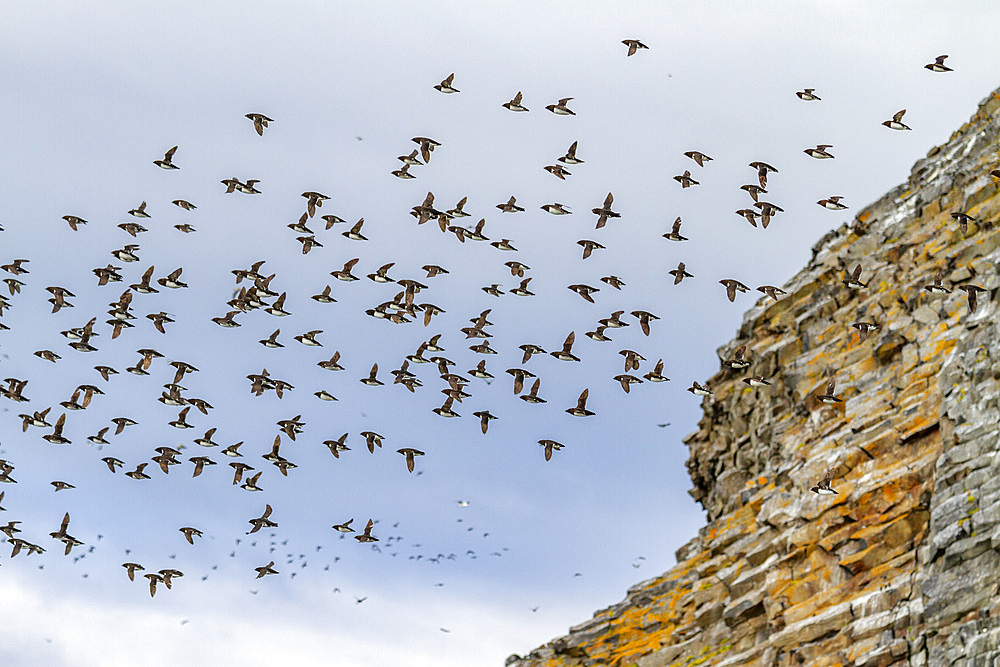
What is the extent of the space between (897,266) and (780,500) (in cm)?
987

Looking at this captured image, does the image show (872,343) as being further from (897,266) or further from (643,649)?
A: (643,649)

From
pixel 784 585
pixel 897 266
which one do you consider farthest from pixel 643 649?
pixel 897 266

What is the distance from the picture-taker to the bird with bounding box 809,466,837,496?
124ft

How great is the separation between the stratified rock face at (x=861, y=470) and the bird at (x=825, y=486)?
20 centimetres

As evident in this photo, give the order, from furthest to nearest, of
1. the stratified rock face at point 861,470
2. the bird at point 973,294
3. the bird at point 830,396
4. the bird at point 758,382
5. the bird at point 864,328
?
the bird at point 758,382
the bird at point 830,396
the bird at point 864,328
the bird at point 973,294
the stratified rock face at point 861,470

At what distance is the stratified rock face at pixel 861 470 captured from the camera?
111ft

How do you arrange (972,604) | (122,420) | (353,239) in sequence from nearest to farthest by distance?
1. (972,604)
2. (353,239)
3. (122,420)

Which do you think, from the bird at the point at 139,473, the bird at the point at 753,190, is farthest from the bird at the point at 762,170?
the bird at the point at 139,473

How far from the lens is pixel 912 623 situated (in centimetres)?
3341

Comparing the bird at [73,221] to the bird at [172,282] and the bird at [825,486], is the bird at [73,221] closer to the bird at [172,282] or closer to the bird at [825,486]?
the bird at [172,282]

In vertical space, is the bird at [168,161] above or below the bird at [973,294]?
above

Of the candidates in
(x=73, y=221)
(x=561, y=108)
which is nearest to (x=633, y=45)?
(x=561, y=108)

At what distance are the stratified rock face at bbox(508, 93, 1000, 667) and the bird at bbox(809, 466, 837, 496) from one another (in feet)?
0.66

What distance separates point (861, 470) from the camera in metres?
39.5
